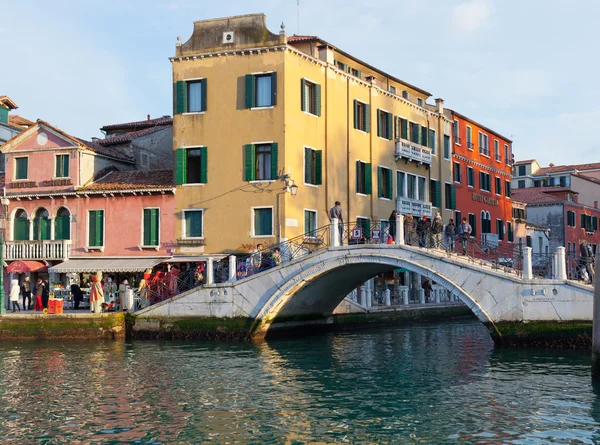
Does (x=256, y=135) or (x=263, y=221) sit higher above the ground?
(x=256, y=135)

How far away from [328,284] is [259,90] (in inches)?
286

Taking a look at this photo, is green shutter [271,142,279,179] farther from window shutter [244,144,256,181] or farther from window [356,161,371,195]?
window [356,161,371,195]

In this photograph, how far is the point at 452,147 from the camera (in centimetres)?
4278

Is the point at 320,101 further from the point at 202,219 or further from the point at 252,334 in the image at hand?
the point at 252,334

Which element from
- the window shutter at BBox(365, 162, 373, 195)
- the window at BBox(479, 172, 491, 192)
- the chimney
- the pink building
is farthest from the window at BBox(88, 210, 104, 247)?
the window at BBox(479, 172, 491, 192)

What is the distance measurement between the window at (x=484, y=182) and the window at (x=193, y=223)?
20747 millimetres

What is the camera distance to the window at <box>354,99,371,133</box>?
3309cm

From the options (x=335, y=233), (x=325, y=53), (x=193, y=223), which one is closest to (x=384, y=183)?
(x=325, y=53)

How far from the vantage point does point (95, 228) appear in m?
31.7

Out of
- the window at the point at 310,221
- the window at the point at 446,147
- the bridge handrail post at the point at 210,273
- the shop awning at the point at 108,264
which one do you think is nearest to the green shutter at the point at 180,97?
the shop awning at the point at 108,264

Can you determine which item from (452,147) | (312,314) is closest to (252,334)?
(312,314)

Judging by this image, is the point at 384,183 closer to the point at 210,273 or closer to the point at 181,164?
the point at 181,164

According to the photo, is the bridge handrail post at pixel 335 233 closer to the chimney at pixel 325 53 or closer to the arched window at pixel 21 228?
the chimney at pixel 325 53

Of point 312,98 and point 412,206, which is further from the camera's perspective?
point 412,206
